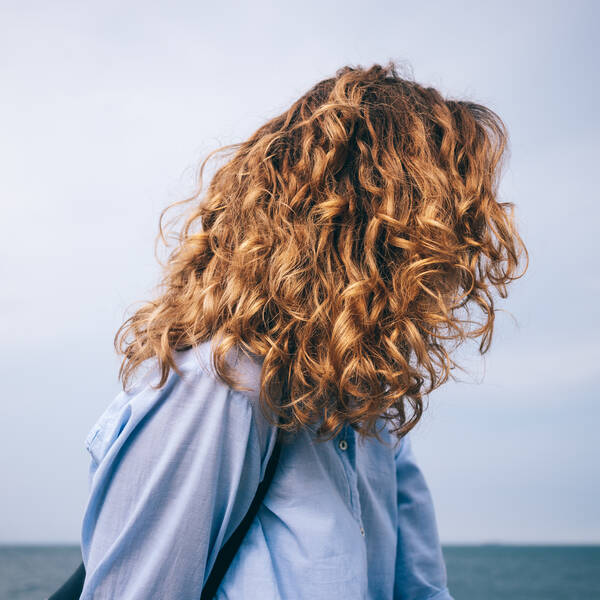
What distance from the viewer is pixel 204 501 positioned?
2.88 ft

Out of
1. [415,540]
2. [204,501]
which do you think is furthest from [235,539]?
[415,540]

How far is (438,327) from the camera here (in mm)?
1123

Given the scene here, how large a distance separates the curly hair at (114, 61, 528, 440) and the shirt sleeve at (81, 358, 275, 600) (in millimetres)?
61

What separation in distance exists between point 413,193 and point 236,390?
0.55 m

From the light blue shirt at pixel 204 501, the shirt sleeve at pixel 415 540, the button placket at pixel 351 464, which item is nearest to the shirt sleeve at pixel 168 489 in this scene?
the light blue shirt at pixel 204 501

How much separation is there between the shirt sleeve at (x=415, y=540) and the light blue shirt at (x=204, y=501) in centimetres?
40

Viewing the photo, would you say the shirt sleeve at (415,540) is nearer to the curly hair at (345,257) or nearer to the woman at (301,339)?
the woman at (301,339)

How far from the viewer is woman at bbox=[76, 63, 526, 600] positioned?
0.89 metres

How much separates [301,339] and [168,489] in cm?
35

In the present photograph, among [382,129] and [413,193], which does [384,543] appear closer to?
[413,193]

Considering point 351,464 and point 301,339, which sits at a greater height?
point 301,339

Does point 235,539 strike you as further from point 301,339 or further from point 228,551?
point 301,339

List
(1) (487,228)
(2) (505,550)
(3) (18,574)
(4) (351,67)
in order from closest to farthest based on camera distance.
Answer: (1) (487,228)
(4) (351,67)
(3) (18,574)
(2) (505,550)

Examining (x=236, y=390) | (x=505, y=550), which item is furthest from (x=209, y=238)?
(x=505, y=550)
